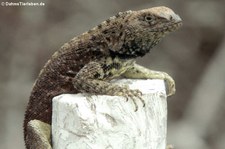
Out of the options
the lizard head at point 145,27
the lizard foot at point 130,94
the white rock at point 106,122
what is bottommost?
the white rock at point 106,122

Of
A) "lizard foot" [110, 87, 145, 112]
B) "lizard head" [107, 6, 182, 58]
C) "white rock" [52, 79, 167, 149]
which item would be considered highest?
"lizard head" [107, 6, 182, 58]

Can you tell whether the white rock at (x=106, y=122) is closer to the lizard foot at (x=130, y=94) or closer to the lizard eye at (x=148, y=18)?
the lizard foot at (x=130, y=94)

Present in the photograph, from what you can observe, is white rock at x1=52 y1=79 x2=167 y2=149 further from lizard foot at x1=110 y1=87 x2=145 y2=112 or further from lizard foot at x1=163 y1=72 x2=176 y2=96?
lizard foot at x1=163 y1=72 x2=176 y2=96

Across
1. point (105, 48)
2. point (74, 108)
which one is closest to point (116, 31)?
point (105, 48)

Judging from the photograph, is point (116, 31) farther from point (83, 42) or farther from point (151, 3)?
point (151, 3)

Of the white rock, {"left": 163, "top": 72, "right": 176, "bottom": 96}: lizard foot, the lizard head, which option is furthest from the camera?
{"left": 163, "top": 72, "right": 176, "bottom": 96}: lizard foot

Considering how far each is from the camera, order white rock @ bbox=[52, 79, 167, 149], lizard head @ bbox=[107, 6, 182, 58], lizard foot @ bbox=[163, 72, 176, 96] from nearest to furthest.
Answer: white rock @ bbox=[52, 79, 167, 149]
lizard head @ bbox=[107, 6, 182, 58]
lizard foot @ bbox=[163, 72, 176, 96]

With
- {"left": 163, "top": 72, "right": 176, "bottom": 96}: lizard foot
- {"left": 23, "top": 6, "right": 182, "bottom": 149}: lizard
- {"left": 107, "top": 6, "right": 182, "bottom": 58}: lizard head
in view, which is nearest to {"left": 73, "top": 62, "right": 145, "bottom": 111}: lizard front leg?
{"left": 23, "top": 6, "right": 182, "bottom": 149}: lizard

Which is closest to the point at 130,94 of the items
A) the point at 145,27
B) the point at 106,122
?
the point at 106,122

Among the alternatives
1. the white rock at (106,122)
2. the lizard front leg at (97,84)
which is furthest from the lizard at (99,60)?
the white rock at (106,122)
